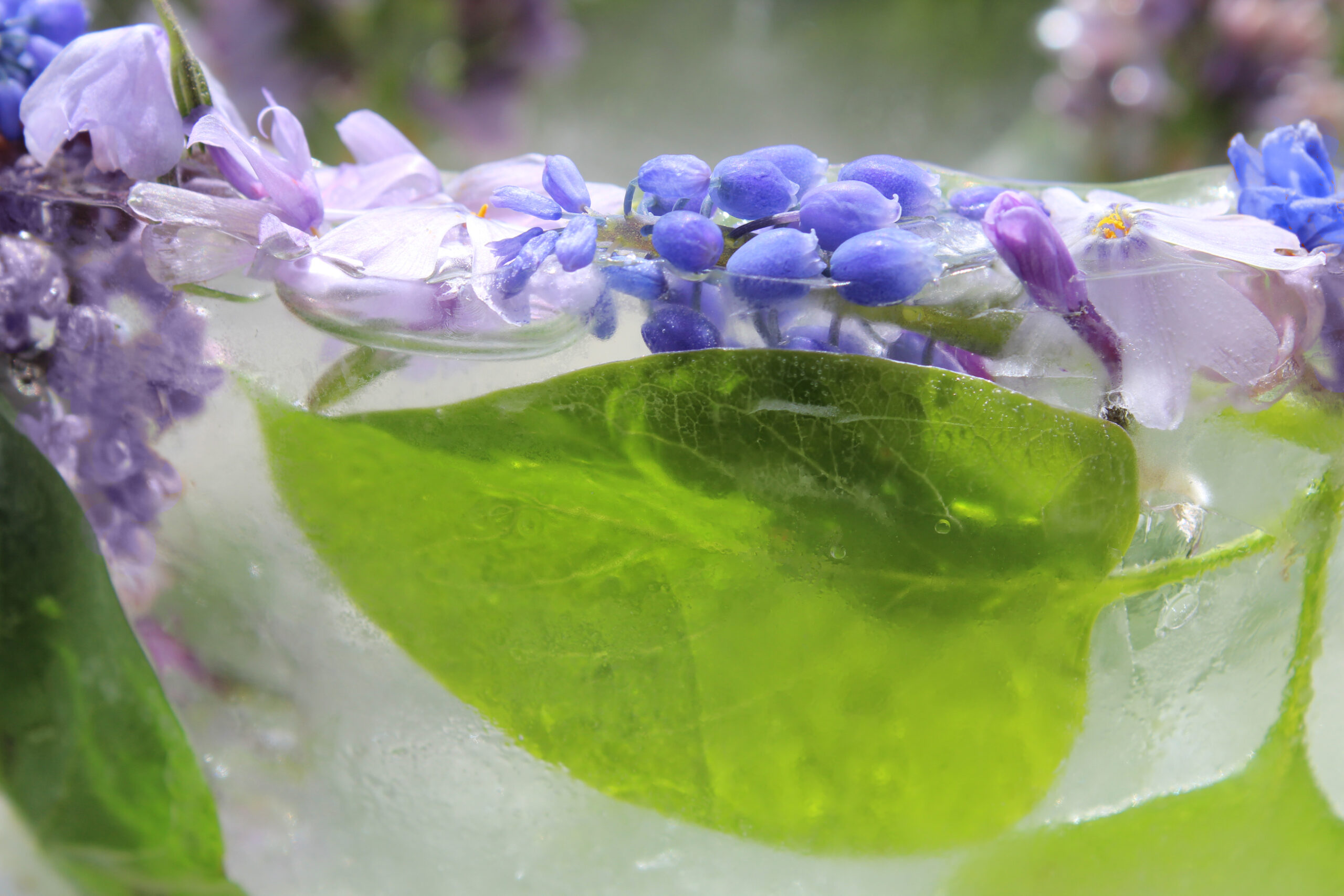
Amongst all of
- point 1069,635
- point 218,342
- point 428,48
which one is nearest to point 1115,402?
point 1069,635

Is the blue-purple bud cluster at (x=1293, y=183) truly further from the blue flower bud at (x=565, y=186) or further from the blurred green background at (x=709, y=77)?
the blurred green background at (x=709, y=77)

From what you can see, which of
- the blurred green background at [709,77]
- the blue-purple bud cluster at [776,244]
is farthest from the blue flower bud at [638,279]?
the blurred green background at [709,77]

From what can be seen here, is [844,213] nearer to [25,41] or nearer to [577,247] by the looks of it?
[577,247]

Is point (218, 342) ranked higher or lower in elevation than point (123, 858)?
higher

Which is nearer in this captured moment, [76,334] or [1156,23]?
[76,334]

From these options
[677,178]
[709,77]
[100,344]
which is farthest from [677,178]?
[709,77]

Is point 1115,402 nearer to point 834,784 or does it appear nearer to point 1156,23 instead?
point 834,784

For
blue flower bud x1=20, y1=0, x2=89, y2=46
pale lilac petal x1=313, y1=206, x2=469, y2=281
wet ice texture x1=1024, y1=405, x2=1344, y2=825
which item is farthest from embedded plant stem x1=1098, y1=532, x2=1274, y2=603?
blue flower bud x1=20, y1=0, x2=89, y2=46
